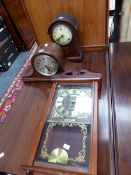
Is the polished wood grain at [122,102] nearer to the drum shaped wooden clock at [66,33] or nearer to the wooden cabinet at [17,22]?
the drum shaped wooden clock at [66,33]

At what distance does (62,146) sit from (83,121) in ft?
0.40

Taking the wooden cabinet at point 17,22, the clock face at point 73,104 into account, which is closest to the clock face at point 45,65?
the clock face at point 73,104

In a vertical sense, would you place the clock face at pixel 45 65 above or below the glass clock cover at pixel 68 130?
above

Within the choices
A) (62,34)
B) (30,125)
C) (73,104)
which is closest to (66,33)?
(62,34)

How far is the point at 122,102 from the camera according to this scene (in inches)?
25.9

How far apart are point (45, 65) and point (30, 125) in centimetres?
32

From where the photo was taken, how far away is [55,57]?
2.62 ft

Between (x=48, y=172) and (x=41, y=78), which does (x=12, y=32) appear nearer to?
(x=41, y=78)

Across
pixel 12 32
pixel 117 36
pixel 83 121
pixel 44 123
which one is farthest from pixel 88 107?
pixel 12 32

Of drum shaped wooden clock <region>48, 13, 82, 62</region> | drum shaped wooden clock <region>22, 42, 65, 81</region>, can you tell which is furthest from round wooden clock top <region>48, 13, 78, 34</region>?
drum shaped wooden clock <region>22, 42, 65, 81</region>

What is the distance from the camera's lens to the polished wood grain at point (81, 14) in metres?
0.88

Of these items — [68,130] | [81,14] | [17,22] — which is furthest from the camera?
[17,22]

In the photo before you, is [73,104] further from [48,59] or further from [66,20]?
[66,20]

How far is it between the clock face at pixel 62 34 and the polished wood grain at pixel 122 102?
11.1 inches
